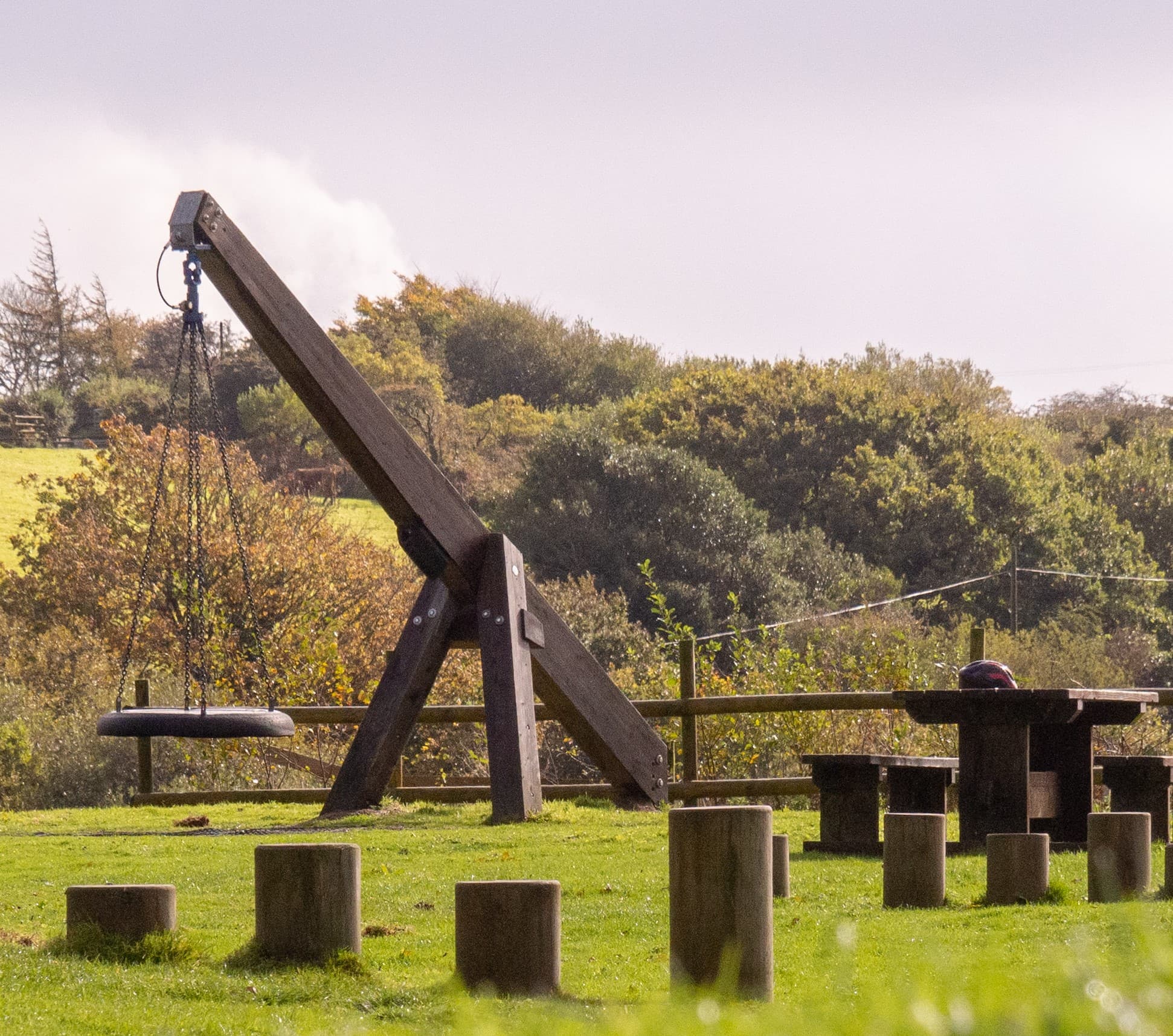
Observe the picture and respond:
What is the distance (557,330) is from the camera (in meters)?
60.9

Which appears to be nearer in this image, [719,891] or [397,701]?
[719,891]

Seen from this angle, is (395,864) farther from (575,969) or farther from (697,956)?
(697,956)

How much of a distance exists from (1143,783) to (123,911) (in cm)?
719

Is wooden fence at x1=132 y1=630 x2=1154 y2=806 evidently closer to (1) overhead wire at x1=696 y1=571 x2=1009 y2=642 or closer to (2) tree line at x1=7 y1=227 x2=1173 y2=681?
(2) tree line at x1=7 y1=227 x2=1173 y2=681

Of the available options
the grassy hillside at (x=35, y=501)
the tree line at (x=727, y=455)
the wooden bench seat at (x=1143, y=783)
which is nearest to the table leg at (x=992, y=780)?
the wooden bench seat at (x=1143, y=783)

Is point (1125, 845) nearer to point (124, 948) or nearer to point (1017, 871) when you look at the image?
point (1017, 871)

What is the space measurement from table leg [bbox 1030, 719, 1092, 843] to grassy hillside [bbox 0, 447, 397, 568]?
29175mm

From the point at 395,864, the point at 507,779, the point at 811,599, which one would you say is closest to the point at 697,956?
the point at 395,864

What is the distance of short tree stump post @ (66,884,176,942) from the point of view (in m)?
5.84

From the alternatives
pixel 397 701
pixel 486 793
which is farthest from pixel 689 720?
pixel 397 701

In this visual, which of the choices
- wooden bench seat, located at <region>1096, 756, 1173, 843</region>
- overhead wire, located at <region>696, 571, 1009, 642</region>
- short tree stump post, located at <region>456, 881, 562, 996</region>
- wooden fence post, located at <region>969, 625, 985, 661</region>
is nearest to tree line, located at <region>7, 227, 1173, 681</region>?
overhead wire, located at <region>696, 571, 1009, 642</region>

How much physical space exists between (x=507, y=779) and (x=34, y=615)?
1900cm

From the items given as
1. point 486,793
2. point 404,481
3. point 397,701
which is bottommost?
point 486,793

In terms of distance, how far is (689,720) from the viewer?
14.3m
